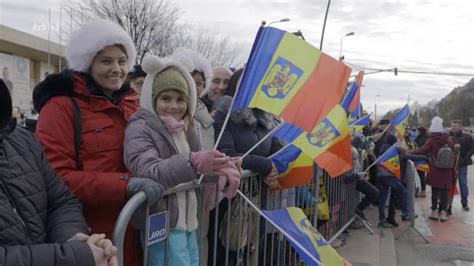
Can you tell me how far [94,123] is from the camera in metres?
2.45

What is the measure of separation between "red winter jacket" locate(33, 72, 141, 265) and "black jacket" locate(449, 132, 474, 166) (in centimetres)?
968

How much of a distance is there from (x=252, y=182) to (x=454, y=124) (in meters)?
8.63

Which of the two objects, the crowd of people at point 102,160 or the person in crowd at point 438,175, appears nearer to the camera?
the crowd of people at point 102,160

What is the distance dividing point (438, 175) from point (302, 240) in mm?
6252

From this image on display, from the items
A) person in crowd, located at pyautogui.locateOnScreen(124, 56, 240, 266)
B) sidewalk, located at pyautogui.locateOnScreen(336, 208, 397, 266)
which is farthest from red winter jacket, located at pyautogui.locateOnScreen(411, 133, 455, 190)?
person in crowd, located at pyautogui.locateOnScreen(124, 56, 240, 266)

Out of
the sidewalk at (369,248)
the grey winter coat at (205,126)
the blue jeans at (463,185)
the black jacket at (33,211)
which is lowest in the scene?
the sidewalk at (369,248)

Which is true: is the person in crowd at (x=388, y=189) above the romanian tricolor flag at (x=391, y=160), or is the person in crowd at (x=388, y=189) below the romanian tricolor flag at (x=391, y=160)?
below

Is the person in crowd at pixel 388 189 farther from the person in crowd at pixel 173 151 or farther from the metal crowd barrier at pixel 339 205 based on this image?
the person in crowd at pixel 173 151

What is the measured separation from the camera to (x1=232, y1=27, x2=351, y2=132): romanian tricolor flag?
3.03 metres

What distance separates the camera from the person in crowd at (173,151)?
2354 millimetres

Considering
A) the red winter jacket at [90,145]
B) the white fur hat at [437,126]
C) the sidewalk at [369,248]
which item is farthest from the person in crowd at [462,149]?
the red winter jacket at [90,145]

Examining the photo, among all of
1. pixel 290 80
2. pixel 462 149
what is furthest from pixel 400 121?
pixel 290 80

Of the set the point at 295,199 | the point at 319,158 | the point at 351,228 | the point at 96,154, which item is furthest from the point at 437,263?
the point at 96,154

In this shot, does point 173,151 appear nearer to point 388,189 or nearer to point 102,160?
point 102,160
